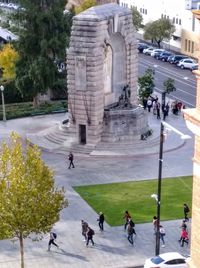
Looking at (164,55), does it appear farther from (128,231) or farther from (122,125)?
(128,231)

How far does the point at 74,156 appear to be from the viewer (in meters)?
47.5

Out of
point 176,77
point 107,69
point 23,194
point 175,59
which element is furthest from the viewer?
point 175,59

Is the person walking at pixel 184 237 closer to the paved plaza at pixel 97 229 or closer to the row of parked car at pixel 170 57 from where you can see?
the paved plaza at pixel 97 229

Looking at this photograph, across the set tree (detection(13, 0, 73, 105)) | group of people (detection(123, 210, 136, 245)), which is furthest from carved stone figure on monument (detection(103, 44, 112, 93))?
group of people (detection(123, 210, 136, 245))

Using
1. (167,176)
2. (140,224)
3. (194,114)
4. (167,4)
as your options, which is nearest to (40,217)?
(140,224)

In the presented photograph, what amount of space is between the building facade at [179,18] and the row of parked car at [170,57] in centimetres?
231

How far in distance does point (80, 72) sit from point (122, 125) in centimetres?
491

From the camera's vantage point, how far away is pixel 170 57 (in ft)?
271

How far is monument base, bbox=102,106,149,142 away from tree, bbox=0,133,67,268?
19.8m

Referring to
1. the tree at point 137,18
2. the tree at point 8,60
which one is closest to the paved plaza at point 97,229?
the tree at point 8,60

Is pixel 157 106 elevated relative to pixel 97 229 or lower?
lower

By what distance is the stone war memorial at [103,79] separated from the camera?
153 ft

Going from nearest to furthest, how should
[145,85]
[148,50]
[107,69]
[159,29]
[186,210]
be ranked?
[186,210], [107,69], [145,85], [159,29], [148,50]

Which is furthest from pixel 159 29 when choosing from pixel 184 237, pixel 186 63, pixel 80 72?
pixel 184 237
